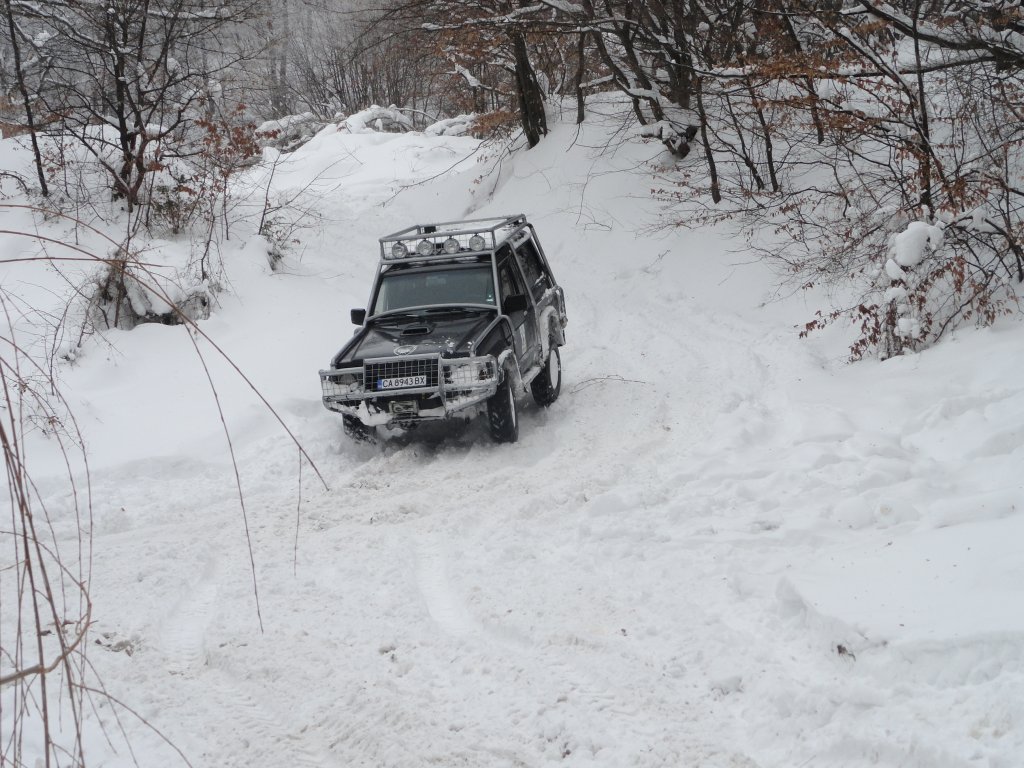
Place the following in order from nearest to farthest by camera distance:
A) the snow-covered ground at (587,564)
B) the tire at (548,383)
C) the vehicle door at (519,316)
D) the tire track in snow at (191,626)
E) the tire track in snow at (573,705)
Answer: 1. the tire track in snow at (573,705)
2. the snow-covered ground at (587,564)
3. the tire track in snow at (191,626)
4. the vehicle door at (519,316)
5. the tire at (548,383)

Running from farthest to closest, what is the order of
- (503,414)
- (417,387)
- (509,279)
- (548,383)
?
(548,383) < (509,279) < (503,414) < (417,387)

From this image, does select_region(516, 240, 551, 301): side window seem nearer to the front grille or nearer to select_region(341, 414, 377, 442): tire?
the front grille

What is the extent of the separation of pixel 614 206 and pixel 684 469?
10.9m

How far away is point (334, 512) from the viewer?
7195 mm

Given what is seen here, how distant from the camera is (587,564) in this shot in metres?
5.82

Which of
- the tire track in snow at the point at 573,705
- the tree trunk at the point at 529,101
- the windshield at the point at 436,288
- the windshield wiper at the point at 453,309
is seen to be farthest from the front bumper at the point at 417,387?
the tree trunk at the point at 529,101

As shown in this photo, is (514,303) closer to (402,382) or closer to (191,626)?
(402,382)

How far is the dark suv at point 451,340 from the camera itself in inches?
328

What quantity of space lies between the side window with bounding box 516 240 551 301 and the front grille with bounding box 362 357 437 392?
2.18 metres

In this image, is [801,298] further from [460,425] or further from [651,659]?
[651,659]

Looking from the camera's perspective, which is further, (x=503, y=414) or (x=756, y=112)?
(x=756, y=112)

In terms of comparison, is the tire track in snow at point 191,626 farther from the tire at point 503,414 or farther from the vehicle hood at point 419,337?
the tire at point 503,414

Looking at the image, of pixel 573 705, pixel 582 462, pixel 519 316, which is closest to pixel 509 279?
pixel 519 316

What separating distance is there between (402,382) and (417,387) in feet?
0.51
